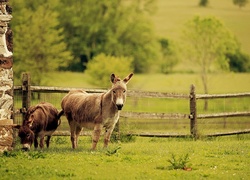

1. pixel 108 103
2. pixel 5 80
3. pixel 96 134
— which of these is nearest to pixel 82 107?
pixel 108 103

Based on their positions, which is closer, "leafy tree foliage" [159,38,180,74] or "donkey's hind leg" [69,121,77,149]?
"donkey's hind leg" [69,121,77,149]

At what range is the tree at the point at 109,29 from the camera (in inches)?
2945

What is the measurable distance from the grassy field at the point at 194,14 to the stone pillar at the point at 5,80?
223ft

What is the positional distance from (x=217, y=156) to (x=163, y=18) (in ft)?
279

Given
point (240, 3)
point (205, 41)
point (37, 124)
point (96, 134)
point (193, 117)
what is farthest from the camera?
point (240, 3)

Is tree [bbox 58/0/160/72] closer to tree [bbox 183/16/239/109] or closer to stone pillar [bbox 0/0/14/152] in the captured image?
tree [bbox 183/16/239/109]

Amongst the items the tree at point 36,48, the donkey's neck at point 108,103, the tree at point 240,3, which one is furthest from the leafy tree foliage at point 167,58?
the donkey's neck at point 108,103

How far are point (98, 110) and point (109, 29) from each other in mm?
59456

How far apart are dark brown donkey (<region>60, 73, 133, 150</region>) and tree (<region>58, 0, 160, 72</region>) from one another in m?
57.3

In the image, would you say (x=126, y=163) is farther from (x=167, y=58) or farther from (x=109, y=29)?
(x=167, y=58)

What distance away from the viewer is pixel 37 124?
15.7 m

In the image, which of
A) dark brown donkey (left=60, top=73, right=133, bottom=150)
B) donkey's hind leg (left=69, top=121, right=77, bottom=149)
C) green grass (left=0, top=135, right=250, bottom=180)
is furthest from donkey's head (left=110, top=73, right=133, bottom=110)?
donkey's hind leg (left=69, top=121, right=77, bottom=149)

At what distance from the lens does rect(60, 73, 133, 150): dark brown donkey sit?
15488 millimetres

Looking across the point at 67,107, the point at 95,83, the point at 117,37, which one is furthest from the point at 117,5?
the point at 67,107
